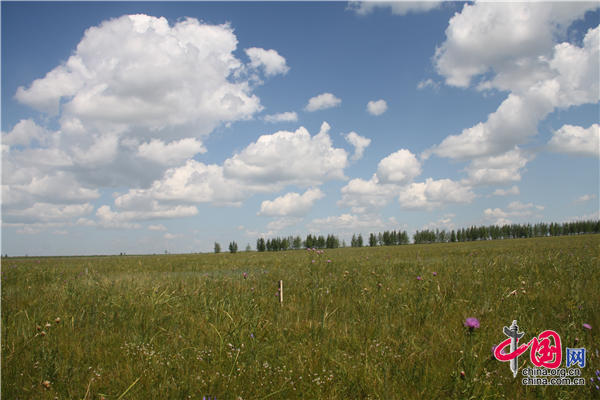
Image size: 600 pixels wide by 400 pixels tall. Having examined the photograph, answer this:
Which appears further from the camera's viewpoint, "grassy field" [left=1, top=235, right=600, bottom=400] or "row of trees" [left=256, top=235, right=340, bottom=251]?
"row of trees" [left=256, top=235, right=340, bottom=251]

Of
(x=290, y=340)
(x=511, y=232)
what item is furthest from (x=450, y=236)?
(x=290, y=340)

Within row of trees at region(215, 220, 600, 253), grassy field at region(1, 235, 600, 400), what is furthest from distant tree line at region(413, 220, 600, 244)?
grassy field at region(1, 235, 600, 400)

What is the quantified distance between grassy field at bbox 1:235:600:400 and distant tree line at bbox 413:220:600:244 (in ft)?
469

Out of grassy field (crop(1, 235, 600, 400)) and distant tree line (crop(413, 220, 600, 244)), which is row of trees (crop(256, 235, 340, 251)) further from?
grassy field (crop(1, 235, 600, 400))

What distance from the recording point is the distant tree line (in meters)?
121

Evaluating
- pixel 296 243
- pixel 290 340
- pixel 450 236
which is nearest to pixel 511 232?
pixel 450 236

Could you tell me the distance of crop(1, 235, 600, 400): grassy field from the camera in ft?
9.23

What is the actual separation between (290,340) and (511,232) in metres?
162

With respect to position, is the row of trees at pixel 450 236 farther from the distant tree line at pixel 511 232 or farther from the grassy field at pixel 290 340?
the grassy field at pixel 290 340

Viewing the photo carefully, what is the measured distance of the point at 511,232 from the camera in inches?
5295

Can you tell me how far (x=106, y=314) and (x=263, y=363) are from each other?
301 cm

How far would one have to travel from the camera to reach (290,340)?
12.5ft

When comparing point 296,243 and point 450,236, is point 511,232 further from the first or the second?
point 296,243

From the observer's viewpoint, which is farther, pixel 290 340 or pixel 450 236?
pixel 450 236
